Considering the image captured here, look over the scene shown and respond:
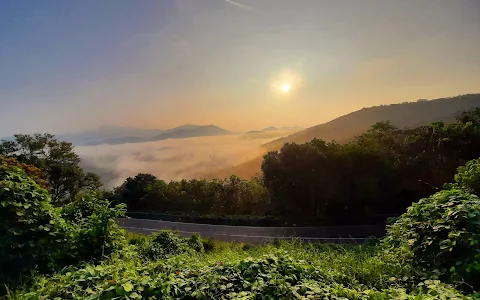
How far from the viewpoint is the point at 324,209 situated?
47.5 ft

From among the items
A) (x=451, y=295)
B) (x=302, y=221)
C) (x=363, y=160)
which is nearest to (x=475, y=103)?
(x=363, y=160)

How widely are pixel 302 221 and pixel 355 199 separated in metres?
2.25

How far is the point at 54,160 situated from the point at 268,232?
11682 mm

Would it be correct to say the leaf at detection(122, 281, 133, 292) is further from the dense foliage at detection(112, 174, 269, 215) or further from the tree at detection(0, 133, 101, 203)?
the tree at detection(0, 133, 101, 203)

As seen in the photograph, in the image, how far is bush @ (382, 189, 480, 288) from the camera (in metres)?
2.94

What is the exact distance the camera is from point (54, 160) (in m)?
17.7

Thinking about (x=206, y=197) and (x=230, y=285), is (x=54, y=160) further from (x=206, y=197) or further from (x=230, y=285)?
(x=230, y=285)

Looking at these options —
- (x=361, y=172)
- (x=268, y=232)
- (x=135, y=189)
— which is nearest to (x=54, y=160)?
(x=135, y=189)

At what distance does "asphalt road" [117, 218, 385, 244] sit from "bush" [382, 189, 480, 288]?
760 cm

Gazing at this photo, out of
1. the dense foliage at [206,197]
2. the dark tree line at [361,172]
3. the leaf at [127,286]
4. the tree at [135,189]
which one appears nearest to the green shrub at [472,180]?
the leaf at [127,286]

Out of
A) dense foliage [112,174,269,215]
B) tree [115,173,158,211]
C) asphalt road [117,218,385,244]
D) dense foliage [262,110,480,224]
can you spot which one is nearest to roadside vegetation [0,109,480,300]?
asphalt road [117,218,385,244]

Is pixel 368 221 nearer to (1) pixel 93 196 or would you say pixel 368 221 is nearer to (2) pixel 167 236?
(2) pixel 167 236

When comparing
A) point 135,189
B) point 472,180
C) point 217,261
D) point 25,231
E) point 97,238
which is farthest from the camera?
point 135,189

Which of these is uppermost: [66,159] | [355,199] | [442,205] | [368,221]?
[66,159]
